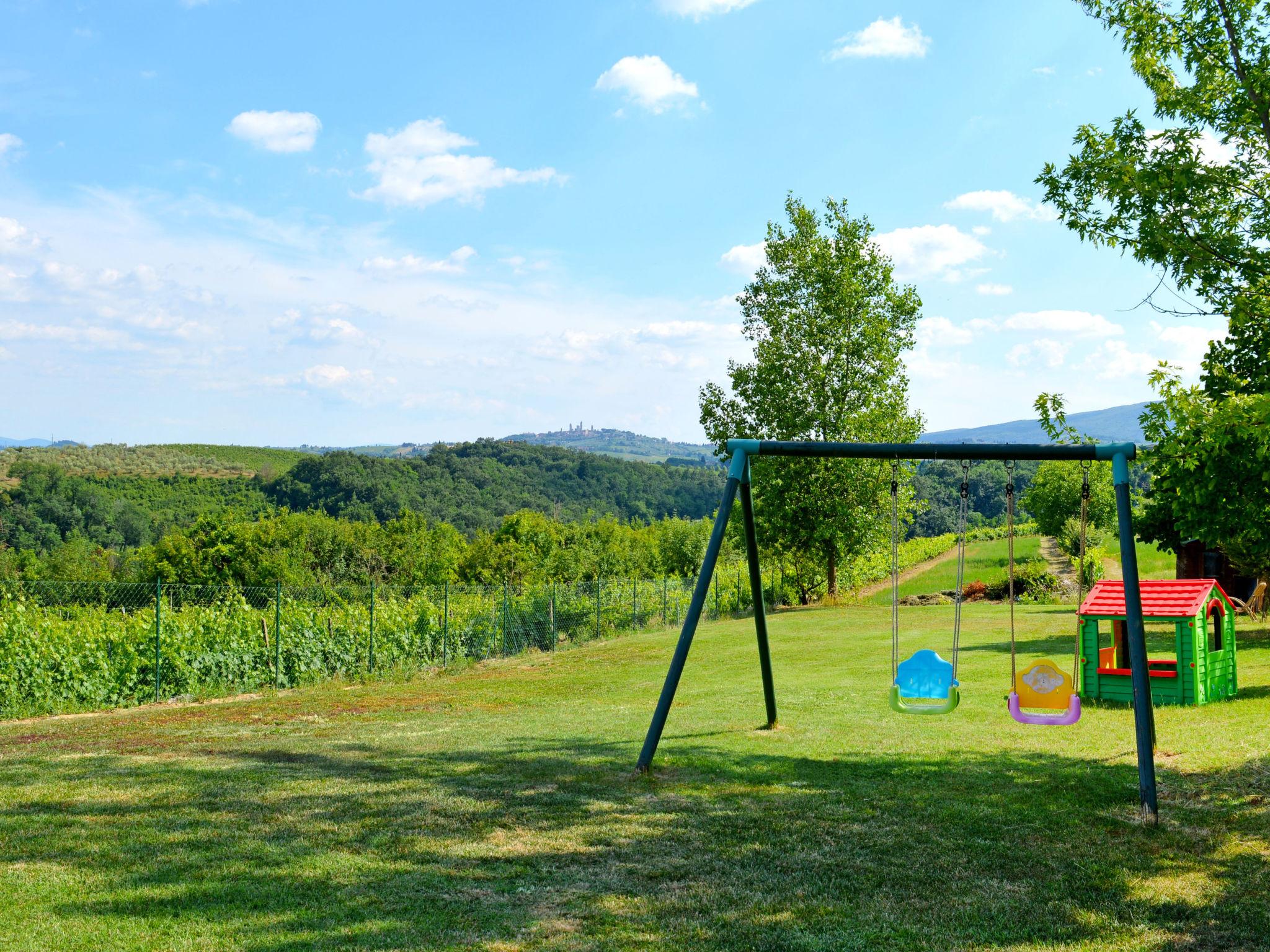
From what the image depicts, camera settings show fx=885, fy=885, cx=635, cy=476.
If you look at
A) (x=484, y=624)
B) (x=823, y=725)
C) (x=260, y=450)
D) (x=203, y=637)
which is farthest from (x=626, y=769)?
(x=260, y=450)

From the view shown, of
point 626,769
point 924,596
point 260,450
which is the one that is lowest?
point 924,596

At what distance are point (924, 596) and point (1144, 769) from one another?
31.6 metres

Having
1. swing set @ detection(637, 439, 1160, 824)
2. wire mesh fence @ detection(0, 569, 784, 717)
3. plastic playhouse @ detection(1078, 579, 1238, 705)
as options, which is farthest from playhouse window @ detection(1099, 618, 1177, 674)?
wire mesh fence @ detection(0, 569, 784, 717)

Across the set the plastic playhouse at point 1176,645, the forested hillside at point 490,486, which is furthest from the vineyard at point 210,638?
the forested hillside at point 490,486

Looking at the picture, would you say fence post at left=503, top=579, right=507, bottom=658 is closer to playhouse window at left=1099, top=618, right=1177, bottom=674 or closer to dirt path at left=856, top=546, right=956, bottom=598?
playhouse window at left=1099, top=618, right=1177, bottom=674

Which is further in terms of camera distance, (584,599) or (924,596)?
(924,596)

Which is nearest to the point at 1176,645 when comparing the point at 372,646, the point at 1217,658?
the point at 1217,658

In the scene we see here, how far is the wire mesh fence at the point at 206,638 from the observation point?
14.1 m

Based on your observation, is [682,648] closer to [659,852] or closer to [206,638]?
[659,852]

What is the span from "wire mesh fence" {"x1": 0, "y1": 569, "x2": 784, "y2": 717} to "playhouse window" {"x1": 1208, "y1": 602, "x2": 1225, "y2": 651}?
1433 centimetres

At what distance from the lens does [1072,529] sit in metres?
52.2

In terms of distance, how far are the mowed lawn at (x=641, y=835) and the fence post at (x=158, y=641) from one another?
3.42 meters

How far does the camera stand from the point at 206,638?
1605 cm

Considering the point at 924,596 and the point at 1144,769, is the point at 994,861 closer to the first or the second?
the point at 1144,769
